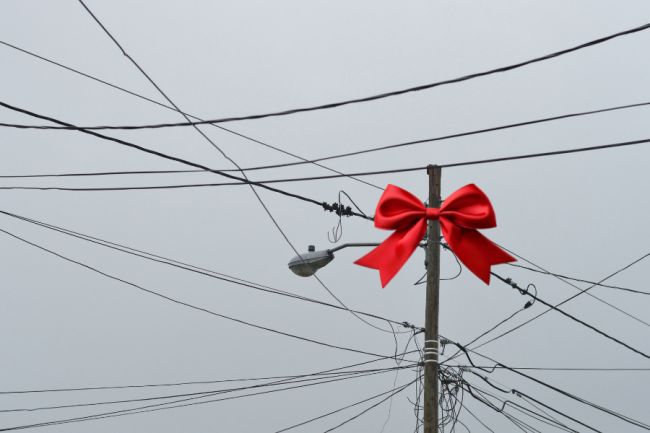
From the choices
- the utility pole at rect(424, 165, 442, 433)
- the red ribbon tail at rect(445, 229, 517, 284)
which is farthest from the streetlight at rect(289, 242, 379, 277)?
the red ribbon tail at rect(445, 229, 517, 284)

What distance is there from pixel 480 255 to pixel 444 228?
440mm

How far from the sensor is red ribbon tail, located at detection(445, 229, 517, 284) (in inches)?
269

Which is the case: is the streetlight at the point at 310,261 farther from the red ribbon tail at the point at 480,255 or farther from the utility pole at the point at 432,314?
the red ribbon tail at the point at 480,255

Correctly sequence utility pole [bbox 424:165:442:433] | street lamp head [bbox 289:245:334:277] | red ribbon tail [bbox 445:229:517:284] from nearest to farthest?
red ribbon tail [bbox 445:229:517:284], utility pole [bbox 424:165:442:433], street lamp head [bbox 289:245:334:277]

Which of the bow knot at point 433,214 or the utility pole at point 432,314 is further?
the utility pole at point 432,314

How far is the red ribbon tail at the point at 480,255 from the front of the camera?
6.82 meters

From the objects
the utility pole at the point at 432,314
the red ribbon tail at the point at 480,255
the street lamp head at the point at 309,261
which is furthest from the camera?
the street lamp head at the point at 309,261

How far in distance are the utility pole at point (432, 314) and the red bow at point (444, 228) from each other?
1.74ft

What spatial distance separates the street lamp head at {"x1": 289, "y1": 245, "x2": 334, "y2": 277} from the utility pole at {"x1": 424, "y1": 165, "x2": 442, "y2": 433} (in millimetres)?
1089

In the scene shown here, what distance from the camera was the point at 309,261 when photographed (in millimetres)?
8430

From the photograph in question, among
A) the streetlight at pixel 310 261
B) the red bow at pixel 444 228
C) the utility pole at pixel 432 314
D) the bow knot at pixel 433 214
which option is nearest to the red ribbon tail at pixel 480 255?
the red bow at pixel 444 228

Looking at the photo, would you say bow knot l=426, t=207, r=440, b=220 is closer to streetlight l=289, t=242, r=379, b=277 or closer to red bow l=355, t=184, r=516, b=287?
red bow l=355, t=184, r=516, b=287

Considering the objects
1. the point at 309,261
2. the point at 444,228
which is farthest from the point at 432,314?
the point at 309,261

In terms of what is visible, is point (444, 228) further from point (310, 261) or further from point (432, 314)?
point (310, 261)
